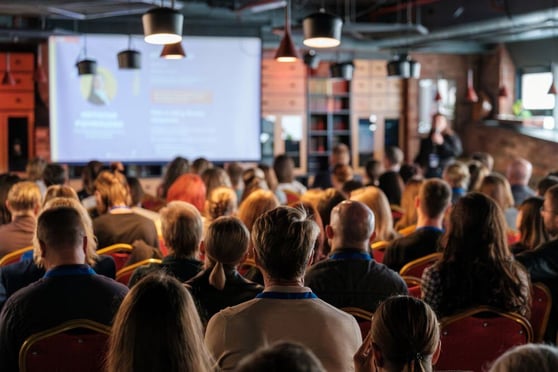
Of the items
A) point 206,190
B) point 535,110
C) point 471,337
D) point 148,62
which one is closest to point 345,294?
point 471,337

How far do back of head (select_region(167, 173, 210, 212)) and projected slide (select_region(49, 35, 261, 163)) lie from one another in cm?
517

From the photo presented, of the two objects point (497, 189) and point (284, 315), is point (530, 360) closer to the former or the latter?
point (284, 315)

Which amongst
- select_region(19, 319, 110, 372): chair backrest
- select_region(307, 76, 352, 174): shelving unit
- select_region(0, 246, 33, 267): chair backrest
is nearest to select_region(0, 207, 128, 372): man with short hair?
select_region(19, 319, 110, 372): chair backrest

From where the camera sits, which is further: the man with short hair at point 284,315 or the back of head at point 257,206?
the back of head at point 257,206

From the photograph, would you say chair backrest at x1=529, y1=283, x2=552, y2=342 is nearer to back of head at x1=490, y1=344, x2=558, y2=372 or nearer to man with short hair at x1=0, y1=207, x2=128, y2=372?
man with short hair at x1=0, y1=207, x2=128, y2=372

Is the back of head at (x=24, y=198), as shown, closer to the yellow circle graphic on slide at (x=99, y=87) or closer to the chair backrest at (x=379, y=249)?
Result: the chair backrest at (x=379, y=249)

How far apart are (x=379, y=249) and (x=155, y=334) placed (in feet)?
10.9

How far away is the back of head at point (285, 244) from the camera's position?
246 centimetres

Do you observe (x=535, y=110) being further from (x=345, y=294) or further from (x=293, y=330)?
(x=293, y=330)

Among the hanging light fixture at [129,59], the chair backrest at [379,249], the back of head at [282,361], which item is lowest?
the chair backrest at [379,249]

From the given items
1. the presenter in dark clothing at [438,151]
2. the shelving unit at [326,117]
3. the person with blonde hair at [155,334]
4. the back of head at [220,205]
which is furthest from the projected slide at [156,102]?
the person with blonde hair at [155,334]

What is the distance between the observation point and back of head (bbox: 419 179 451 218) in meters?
4.71

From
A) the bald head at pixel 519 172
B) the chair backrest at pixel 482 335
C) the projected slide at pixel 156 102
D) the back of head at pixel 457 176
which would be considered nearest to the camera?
the chair backrest at pixel 482 335

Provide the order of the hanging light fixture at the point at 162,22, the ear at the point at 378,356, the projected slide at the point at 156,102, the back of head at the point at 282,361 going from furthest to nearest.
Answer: the projected slide at the point at 156,102
the hanging light fixture at the point at 162,22
the ear at the point at 378,356
the back of head at the point at 282,361
